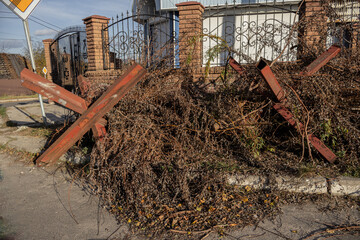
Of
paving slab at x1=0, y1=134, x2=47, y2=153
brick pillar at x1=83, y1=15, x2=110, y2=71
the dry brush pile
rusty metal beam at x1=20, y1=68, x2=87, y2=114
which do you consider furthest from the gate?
the dry brush pile

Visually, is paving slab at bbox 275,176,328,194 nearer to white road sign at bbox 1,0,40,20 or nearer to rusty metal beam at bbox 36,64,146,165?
rusty metal beam at bbox 36,64,146,165

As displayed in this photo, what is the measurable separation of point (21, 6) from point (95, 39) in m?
2.41

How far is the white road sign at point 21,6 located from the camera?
4691 millimetres

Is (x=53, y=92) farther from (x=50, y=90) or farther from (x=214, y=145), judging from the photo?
(x=214, y=145)

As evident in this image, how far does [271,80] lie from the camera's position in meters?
2.71

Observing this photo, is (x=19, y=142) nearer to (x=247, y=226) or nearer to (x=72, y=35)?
(x=247, y=226)

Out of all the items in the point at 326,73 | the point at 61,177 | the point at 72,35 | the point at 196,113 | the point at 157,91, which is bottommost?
the point at 61,177

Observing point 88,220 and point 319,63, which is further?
point 319,63

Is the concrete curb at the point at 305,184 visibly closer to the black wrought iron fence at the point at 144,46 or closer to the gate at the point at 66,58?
the black wrought iron fence at the point at 144,46

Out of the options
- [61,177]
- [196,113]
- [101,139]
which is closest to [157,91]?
[196,113]

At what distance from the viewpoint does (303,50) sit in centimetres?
359

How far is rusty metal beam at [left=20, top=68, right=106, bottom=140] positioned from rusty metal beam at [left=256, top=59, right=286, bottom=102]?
199cm

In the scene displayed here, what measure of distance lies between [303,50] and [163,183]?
108 inches

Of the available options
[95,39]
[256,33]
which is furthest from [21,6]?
[256,33]
